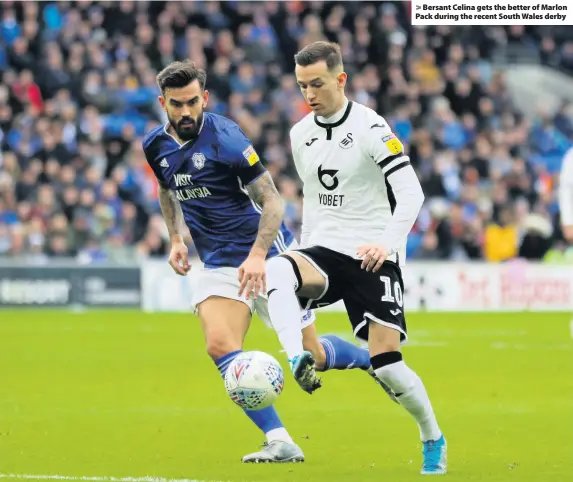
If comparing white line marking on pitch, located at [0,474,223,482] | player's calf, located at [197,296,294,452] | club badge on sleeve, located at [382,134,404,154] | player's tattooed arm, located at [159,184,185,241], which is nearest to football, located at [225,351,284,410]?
player's calf, located at [197,296,294,452]

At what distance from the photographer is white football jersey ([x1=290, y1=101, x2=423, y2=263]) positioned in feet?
23.7

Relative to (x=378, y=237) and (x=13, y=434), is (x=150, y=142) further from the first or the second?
(x=13, y=434)

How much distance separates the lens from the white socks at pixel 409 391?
7.02m

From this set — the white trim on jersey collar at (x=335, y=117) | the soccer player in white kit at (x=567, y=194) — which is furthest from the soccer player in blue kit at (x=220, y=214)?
A: the soccer player in white kit at (x=567, y=194)

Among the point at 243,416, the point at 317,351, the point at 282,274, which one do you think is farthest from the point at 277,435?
the point at 243,416

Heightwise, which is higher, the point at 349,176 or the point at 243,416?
the point at 349,176

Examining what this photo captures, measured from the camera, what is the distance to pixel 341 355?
8.32 meters

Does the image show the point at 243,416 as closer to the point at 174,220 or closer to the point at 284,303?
the point at 174,220

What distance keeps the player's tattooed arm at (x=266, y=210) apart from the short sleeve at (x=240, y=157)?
0.05 meters

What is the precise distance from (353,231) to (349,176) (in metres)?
0.31

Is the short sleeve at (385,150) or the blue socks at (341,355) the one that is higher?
the short sleeve at (385,150)

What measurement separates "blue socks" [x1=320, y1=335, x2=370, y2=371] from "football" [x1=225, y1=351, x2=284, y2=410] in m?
1.15

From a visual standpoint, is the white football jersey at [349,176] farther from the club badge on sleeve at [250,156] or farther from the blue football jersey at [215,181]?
the blue football jersey at [215,181]

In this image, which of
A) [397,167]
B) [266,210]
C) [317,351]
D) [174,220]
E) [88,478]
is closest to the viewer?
[88,478]
